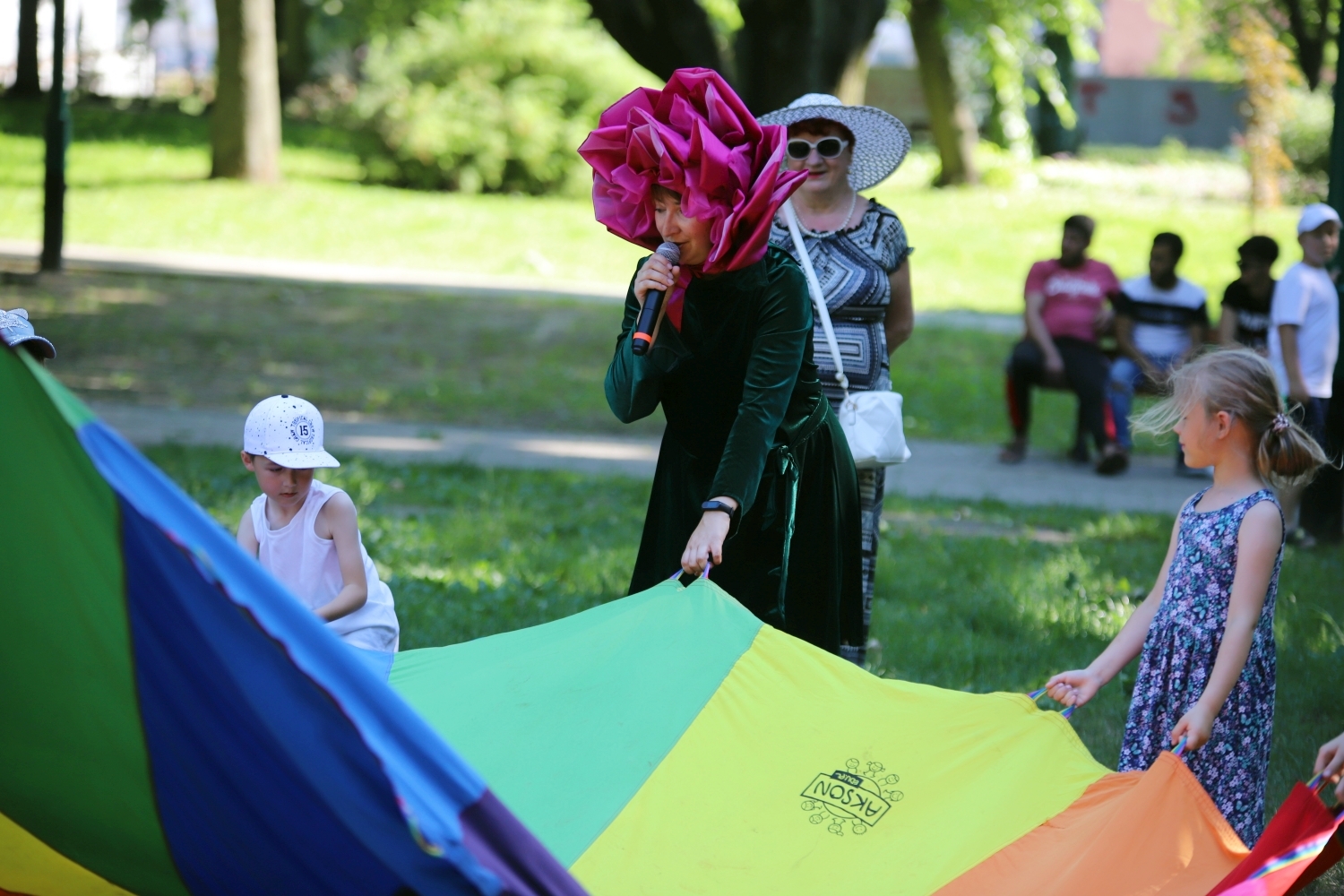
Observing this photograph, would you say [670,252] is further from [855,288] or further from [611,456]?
[611,456]

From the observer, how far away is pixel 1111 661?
11.3ft

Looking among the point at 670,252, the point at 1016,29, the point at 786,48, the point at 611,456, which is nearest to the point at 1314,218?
the point at 786,48

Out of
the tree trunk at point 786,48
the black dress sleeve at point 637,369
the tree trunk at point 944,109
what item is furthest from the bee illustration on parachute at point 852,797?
the tree trunk at point 944,109

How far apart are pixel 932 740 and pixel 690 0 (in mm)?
7761

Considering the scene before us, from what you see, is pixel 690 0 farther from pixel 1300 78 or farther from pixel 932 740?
pixel 1300 78

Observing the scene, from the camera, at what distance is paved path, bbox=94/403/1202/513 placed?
9180 millimetres

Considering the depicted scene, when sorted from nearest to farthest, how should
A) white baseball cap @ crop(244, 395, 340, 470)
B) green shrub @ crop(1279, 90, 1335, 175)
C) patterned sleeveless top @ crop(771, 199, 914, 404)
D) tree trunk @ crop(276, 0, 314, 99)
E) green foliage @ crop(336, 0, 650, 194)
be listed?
white baseball cap @ crop(244, 395, 340, 470)
patterned sleeveless top @ crop(771, 199, 914, 404)
green foliage @ crop(336, 0, 650, 194)
green shrub @ crop(1279, 90, 1335, 175)
tree trunk @ crop(276, 0, 314, 99)

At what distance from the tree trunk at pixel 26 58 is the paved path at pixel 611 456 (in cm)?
2113

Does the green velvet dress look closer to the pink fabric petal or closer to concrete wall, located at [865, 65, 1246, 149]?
the pink fabric petal

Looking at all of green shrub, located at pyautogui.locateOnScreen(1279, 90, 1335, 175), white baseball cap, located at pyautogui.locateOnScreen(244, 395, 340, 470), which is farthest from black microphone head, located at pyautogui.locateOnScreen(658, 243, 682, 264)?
green shrub, located at pyautogui.locateOnScreen(1279, 90, 1335, 175)

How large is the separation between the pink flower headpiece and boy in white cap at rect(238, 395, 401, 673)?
111 centimetres

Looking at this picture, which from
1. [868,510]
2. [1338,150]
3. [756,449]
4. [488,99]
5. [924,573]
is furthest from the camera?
[488,99]

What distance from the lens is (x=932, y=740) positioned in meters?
3.30

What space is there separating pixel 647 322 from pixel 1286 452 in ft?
5.34
